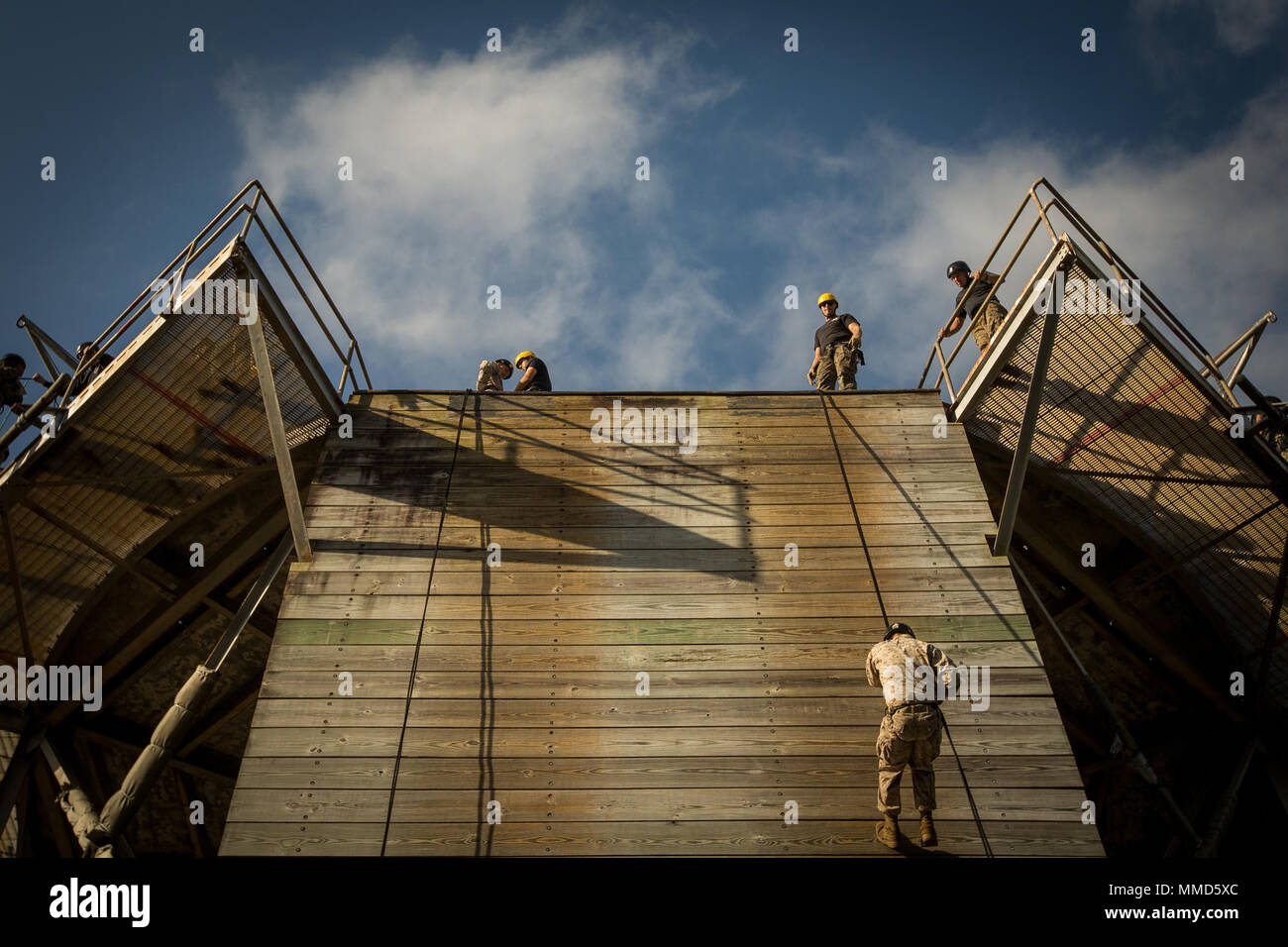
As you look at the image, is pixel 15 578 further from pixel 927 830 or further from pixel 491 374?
pixel 927 830

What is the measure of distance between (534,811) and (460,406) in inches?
234

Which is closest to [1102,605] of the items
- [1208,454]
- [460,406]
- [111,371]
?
[1208,454]

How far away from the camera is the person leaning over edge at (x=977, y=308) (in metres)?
13.7

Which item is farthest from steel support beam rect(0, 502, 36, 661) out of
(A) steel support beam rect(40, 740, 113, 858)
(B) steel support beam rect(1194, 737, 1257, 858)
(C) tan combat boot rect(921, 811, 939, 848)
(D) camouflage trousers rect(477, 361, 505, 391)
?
(B) steel support beam rect(1194, 737, 1257, 858)

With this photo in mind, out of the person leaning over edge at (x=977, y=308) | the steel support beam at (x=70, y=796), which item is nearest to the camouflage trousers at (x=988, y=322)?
the person leaning over edge at (x=977, y=308)

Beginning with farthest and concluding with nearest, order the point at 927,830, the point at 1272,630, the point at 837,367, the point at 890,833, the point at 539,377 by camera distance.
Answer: the point at 539,377 < the point at 837,367 < the point at 1272,630 < the point at 890,833 < the point at 927,830

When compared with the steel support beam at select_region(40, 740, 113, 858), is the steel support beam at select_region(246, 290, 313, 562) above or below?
above

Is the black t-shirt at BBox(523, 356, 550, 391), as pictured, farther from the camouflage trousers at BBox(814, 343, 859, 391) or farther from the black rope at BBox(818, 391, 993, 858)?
the black rope at BBox(818, 391, 993, 858)

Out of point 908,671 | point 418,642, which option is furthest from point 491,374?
point 908,671

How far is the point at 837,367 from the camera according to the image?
14930mm

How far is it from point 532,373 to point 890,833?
1014cm

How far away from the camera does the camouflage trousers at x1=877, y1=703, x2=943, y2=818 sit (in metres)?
7.81

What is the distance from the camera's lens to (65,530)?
11578 mm
